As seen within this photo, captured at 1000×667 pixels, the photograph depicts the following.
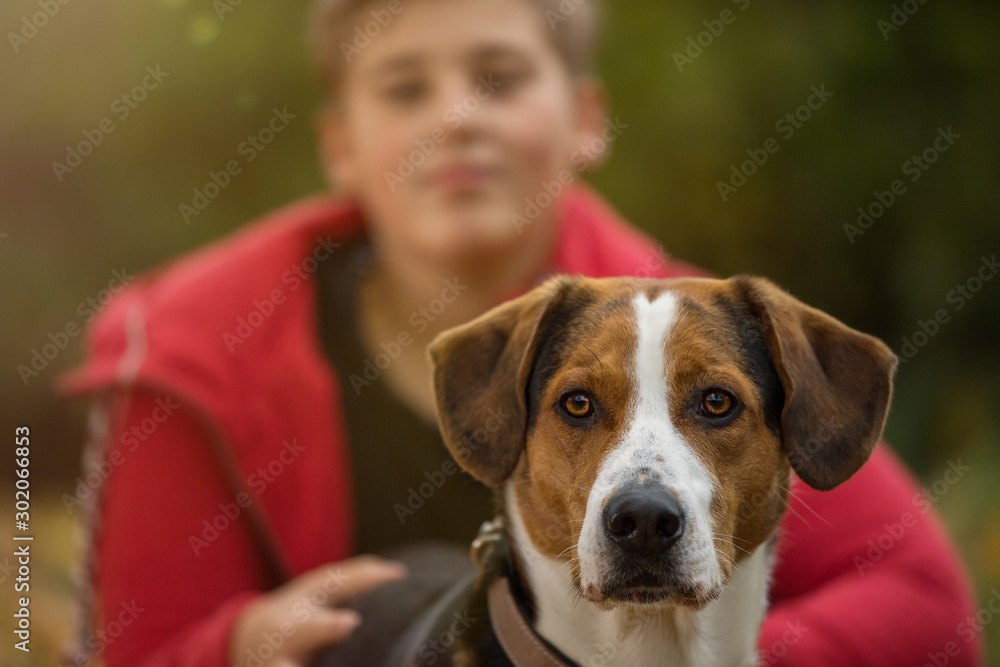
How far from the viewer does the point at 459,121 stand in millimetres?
3027

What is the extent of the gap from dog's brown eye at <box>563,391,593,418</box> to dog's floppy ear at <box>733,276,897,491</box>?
0.41 metres

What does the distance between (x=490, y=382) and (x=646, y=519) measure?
49 centimetres

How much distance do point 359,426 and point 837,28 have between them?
3478mm

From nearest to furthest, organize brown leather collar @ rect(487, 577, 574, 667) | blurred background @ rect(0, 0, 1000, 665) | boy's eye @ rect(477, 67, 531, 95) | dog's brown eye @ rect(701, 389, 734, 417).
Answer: dog's brown eye @ rect(701, 389, 734, 417) → brown leather collar @ rect(487, 577, 574, 667) → boy's eye @ rect(477, 67, 531, 95) → blurred background @ rect(0, 0, 1000, 665)

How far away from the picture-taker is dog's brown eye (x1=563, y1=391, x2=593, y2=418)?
1936mm

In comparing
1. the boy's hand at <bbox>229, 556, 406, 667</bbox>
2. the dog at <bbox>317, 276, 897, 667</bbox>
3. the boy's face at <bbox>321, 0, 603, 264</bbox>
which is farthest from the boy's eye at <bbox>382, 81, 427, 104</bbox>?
the boy's hand at <bbox>229, 556, 406, 667</bbox>

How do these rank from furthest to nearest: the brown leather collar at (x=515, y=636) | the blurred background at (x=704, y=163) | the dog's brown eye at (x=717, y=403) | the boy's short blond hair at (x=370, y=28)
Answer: the blurred background at (x=704, y=163) < the boy's short blond hair at (x=370, y=28) < the brown leather collar at (x=515, y=636) < the dog's brown eye at (x=717, y=403)

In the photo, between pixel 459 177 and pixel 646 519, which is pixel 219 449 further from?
pixel 646 519

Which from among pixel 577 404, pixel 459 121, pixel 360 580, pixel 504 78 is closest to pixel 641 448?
pixel 577 404

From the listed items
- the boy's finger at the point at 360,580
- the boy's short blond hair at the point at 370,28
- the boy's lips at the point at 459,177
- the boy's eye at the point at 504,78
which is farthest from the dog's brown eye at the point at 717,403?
the boy's short blond hair at the point at 370,28

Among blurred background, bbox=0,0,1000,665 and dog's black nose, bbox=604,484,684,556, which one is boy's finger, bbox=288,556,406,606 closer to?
dog's black nose, bbox=604,484,684,556

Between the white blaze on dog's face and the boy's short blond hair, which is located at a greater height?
the boy's short blond hair

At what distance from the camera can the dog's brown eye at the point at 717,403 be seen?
1.89 meters

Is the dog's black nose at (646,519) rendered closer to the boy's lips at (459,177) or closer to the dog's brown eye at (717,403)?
the dog's brown eye at (717,403)
